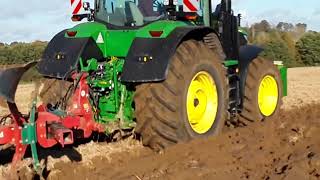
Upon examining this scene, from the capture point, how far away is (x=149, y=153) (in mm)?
6234

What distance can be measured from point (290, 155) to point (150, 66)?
1.65 metres

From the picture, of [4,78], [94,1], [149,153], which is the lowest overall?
[149,153]

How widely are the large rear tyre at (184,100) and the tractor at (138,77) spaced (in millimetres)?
10

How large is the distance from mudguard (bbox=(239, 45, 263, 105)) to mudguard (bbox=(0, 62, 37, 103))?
3.46 meters

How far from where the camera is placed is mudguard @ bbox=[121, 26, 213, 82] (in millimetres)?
5676

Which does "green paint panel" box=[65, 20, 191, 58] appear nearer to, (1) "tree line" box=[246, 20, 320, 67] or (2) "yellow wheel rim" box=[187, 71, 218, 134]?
(2) "yellow wheel rim" box=[187, 71, 218, 134]

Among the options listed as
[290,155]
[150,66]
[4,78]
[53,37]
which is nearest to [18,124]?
[4,78]

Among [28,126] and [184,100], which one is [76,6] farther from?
[28,126]

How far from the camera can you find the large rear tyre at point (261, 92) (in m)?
7.96

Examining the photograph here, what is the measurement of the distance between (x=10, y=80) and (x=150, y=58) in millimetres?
1455

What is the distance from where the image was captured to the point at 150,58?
5.75 meters

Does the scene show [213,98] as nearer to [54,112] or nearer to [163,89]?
[163,89]

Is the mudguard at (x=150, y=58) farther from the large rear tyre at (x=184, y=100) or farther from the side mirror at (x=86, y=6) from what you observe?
the side mirror at (x=86, y=6)

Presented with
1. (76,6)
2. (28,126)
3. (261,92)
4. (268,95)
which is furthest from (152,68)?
(268,95)
